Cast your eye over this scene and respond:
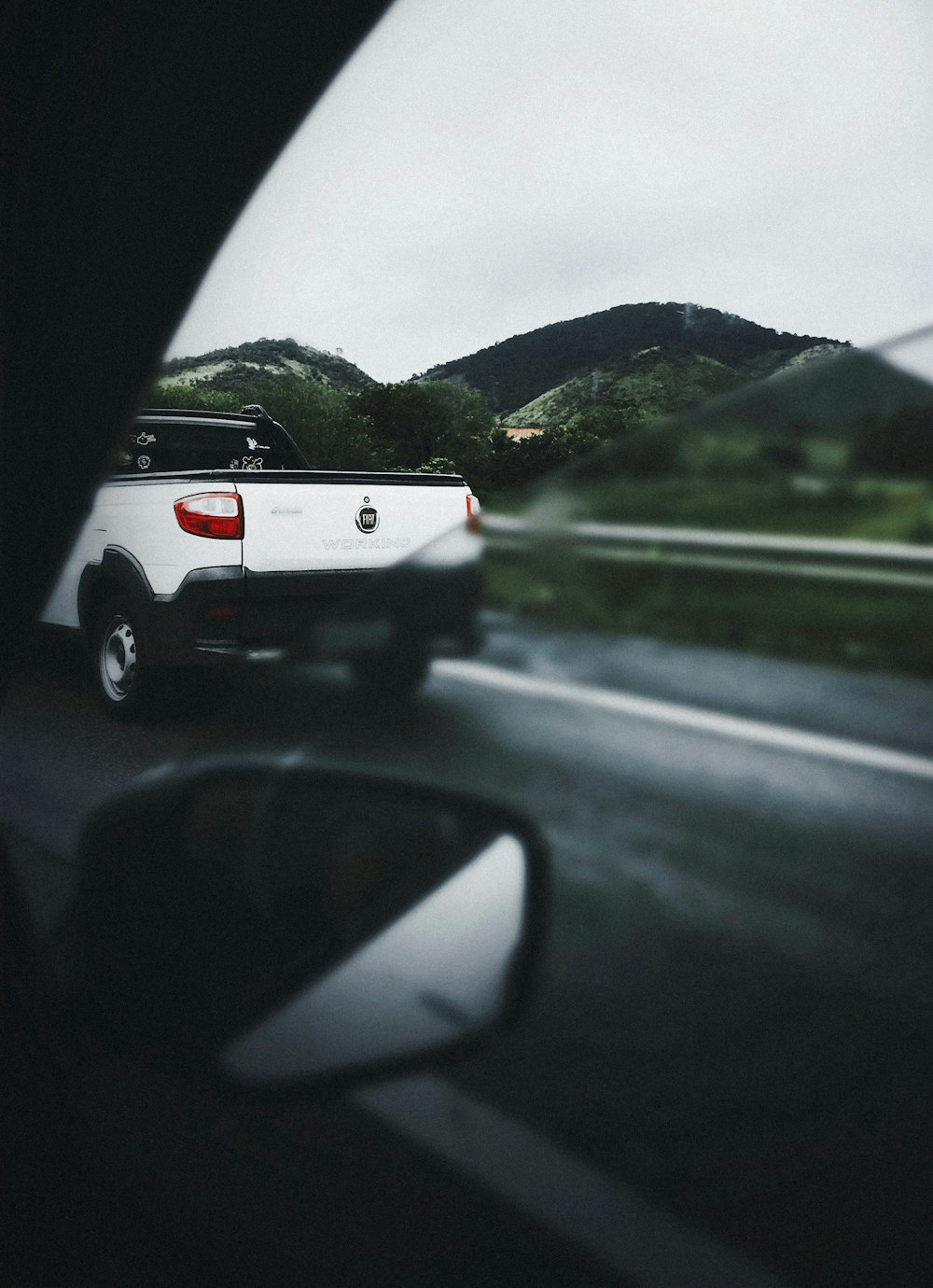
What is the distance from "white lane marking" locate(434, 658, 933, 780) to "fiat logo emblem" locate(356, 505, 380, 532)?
5146 millimetres

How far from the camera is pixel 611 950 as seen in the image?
151 centimetres

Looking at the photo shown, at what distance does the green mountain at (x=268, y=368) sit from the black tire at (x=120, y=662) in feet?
126

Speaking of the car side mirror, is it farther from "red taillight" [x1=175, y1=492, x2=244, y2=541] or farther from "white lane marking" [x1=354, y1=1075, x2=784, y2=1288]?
"red taillight" [x1=175, y1=492, x2=244, y2=541]

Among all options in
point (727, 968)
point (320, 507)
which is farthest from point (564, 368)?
point (727, 968)

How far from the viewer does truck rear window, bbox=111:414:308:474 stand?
28.0 feet

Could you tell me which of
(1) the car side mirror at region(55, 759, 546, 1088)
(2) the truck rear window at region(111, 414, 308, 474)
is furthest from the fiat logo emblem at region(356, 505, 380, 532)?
(1) the car side mirror at region(55, 759, 546, 1088)

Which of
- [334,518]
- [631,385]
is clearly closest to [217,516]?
[334,518]

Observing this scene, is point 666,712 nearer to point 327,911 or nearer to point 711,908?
point 327,911

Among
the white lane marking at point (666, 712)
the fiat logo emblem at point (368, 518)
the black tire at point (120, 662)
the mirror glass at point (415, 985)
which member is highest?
the white lane marking at point (666, 712)

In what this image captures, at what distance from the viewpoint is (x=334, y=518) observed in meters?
5.95

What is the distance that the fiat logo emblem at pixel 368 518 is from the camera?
606 centimetres

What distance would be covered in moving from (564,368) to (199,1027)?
31.7 metres

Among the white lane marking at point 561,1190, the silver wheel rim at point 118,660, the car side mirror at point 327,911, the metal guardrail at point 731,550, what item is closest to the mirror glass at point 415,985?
the car side mirror at point 327,911

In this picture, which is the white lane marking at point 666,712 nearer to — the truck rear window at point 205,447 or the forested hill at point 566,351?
the truck rear window at point 205,447
